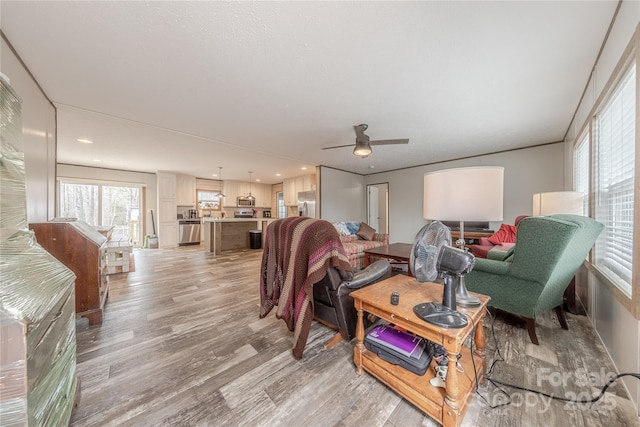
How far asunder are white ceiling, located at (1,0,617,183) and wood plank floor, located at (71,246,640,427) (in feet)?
7.65

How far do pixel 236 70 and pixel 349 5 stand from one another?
1.09m

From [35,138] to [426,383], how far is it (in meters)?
3.80

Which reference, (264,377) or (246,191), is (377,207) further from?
(264,377)

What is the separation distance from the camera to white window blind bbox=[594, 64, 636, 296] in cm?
140

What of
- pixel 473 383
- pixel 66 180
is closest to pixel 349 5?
pixel 473 383

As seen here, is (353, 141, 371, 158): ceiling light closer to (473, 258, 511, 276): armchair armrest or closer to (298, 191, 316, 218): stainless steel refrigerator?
(473, 258, 511, 276): armchair armrest

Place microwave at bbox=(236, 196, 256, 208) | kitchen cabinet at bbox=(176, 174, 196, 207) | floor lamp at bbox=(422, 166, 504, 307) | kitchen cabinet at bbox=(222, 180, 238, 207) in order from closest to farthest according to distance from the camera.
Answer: floor lamp at bbox=(422, 166, 504, 307)
kitchen cabinet at bbox=(176, 174, 196, 207)
kitchen cabinet at bbox=(222, 180, 238, 207)
microwave at bbox=(236, 196, 256, 208)

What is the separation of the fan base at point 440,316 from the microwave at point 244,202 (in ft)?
25.5

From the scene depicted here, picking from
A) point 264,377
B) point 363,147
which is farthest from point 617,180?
point 264,377

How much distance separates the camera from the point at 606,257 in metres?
1.75

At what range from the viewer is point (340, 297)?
1.58 meters

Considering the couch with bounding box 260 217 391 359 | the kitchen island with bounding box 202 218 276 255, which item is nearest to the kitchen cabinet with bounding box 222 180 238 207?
the kitchen island with bounding box 202 218 276 255

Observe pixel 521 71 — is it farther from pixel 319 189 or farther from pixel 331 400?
pixel 319 189

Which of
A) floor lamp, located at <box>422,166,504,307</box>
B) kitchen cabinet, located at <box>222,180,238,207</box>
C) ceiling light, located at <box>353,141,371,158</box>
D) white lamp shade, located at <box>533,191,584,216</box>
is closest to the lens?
floor lamp, located at <box>422,166,504,307</box>
